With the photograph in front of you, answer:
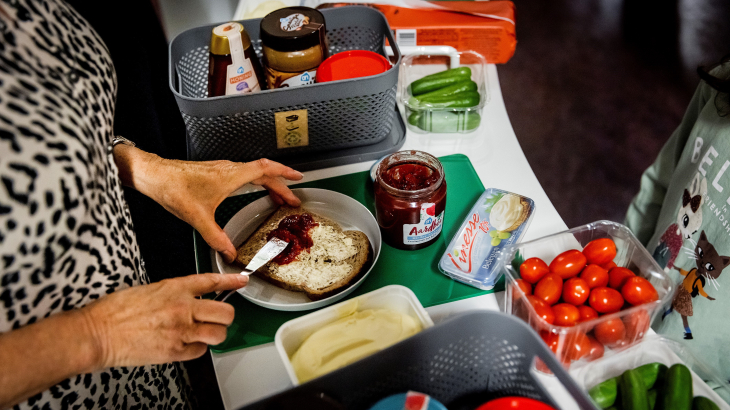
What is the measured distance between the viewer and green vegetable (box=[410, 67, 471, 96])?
132 centimetres

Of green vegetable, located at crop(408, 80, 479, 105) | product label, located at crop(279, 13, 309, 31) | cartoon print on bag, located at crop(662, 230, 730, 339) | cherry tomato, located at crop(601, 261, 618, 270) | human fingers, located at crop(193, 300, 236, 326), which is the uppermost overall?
product label, located at crop(279, 13, 309, 31)

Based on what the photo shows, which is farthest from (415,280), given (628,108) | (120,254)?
(628,108)

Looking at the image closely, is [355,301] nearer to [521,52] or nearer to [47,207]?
[47,207]

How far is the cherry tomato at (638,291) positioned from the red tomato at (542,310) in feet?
0.43

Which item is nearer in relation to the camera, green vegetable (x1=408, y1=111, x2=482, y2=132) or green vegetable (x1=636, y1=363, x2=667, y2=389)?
green vegetable (x1=636, y1=363, x2=667, y2=389)

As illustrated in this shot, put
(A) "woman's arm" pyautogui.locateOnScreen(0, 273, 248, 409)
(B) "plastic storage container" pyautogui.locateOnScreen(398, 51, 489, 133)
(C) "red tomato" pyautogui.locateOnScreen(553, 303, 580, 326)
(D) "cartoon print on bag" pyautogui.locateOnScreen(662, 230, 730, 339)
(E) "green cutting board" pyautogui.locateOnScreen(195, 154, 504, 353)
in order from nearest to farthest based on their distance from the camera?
(A) "woman's arm" pyautogui.locateOnScreen(0, 273, 248, 409) → (C) "red tomato" pyautogui.locateOnScreen(553, 303, 580, 326) → (E) "green cutting board" pyautogui.locateOnScreen(195, 154, 504, 353) → (D) "cartoon print on bag" pyautogui.locateOnScreen(662, 230, 730, 339) → (B) "plastic storage container" pyautogui.locateOnScreen(398, 51, 489, 133)

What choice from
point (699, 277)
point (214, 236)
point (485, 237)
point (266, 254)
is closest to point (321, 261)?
point (266, 254)

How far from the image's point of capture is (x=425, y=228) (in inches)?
39.7

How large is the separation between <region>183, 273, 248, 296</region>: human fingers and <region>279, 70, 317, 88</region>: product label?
530 millimetres

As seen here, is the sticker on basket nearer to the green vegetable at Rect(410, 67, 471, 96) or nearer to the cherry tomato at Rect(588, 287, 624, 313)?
the green vegetable at Rect(410, 67, 471, 96)

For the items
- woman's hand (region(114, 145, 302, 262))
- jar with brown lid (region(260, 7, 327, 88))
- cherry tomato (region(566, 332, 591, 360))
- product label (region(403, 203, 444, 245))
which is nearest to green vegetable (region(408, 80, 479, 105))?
jar with brown lid (region(260, 7, 327, 88))

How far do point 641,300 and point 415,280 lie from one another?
41 centimetres

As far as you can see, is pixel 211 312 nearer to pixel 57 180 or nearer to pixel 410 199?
pixel 57 180

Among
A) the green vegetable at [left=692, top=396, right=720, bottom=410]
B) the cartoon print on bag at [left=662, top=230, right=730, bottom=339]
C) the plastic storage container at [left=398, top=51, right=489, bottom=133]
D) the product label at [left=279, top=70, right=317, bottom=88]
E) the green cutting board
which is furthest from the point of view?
the plastic storage container at [left=398, top=51, right=489, bottom=133]
